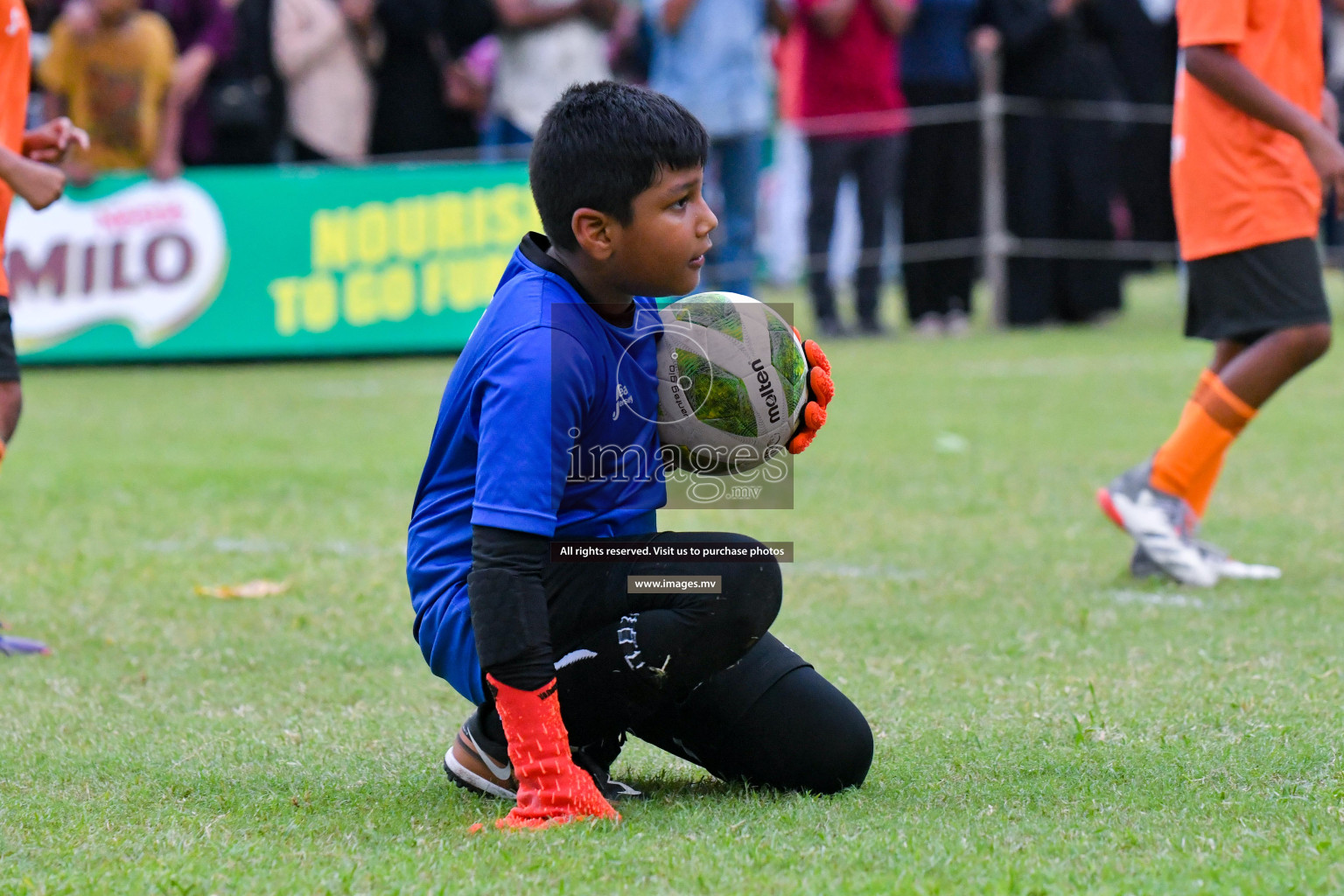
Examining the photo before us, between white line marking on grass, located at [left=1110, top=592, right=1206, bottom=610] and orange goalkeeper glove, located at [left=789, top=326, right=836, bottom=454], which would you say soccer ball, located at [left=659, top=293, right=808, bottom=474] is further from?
white line marking on grass, located at [left=1110, top=592, right=1206, bottom=610]

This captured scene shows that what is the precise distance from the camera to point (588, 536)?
121 inches

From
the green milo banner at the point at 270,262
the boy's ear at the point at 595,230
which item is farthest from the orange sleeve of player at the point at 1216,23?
the green milo banner at the point at 270,262

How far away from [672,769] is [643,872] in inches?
33.3

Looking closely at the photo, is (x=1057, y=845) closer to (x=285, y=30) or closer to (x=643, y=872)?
(x=643, y=872)

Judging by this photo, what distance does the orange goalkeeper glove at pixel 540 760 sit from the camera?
2801 mm

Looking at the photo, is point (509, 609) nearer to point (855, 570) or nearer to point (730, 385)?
point (730, 385)

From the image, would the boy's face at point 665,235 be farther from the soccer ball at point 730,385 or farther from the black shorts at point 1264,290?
the black shorts at point 1264,290

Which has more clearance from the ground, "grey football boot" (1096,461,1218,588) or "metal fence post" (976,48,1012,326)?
"metal fence post" (976,48,1012,326)

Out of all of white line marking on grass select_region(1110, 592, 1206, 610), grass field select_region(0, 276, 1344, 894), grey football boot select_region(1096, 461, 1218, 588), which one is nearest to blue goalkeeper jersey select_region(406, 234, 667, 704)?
grass field select_region(0, 276, 1344, 894)

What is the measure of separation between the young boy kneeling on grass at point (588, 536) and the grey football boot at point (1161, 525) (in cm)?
207

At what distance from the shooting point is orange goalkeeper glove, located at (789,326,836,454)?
3.12 m

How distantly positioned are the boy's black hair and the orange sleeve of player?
2.44m

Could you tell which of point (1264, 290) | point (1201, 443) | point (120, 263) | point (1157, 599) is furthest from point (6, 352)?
point (120, 263)

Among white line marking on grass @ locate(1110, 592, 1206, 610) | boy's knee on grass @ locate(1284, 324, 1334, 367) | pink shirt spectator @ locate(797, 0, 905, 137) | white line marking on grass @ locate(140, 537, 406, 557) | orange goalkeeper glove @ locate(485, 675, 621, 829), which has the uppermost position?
pink shirt spectator @ locate(797, 0, 905, 137)
